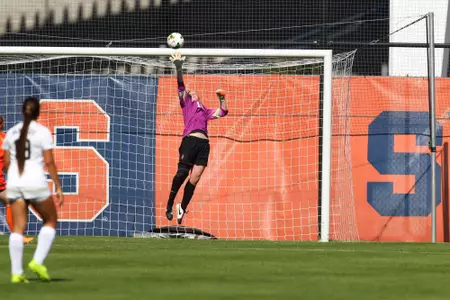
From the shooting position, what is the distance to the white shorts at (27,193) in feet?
34.5

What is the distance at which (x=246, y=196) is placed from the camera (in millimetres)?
22188

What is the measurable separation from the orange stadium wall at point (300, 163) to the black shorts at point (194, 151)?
2218mm

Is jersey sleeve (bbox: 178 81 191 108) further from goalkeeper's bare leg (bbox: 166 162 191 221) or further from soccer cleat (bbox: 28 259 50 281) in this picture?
soccer cleat (bbox: 28 259 50 281)

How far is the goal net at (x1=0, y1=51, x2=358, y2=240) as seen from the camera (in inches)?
868

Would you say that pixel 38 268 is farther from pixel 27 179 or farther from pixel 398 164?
pixel 398 164

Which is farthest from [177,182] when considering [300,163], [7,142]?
[7,142]

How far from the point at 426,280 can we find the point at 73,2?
2074 centimetres

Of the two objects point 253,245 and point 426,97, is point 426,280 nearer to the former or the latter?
point 253,245

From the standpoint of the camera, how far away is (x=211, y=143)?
22.3 meters

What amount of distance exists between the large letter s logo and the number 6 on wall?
520cm

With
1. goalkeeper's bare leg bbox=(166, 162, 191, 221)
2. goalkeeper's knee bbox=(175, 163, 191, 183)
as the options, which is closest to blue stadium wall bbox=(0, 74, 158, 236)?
goalkeeper's bare leg bbox=(166, 162, 191, 221)

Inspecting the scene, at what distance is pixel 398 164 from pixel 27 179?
12.8 m

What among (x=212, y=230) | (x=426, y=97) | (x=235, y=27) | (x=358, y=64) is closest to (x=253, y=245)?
(x=212, y=230)

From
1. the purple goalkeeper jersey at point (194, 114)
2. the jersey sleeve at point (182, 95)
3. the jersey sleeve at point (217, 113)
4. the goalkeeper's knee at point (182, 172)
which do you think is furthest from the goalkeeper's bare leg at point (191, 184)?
the jersey sleeve at point (182, 95)
